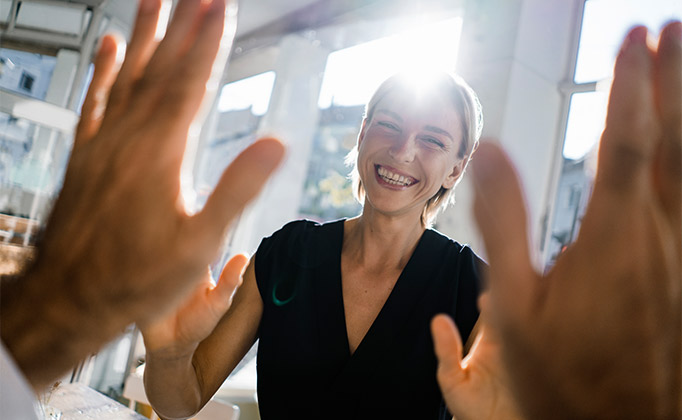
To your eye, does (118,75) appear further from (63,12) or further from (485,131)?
(63,12)

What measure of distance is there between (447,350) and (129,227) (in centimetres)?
32

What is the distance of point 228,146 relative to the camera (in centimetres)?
627

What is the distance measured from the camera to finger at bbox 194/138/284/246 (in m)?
0.30

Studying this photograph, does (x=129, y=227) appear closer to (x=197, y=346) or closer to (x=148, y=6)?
(x=148, y=6)

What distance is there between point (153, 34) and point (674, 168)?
0.38 metres

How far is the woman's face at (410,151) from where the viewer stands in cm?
125

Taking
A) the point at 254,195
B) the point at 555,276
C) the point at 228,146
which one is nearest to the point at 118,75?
the point at 254,195

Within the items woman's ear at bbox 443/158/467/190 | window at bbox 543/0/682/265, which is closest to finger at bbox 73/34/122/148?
woman's ear at bbox 443/158/467/190

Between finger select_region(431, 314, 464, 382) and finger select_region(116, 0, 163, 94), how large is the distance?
1.05 ft

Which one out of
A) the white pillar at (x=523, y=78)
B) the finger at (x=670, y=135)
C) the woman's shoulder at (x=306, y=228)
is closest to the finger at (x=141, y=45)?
the finger at (x=670, y=135)

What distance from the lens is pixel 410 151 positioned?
1251 mm

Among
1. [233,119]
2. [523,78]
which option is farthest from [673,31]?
[233,119]

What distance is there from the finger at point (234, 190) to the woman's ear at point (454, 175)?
3.69 ft

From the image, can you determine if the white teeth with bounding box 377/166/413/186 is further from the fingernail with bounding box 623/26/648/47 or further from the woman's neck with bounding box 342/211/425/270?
the fingernail with bounding box 623/26/648/47
